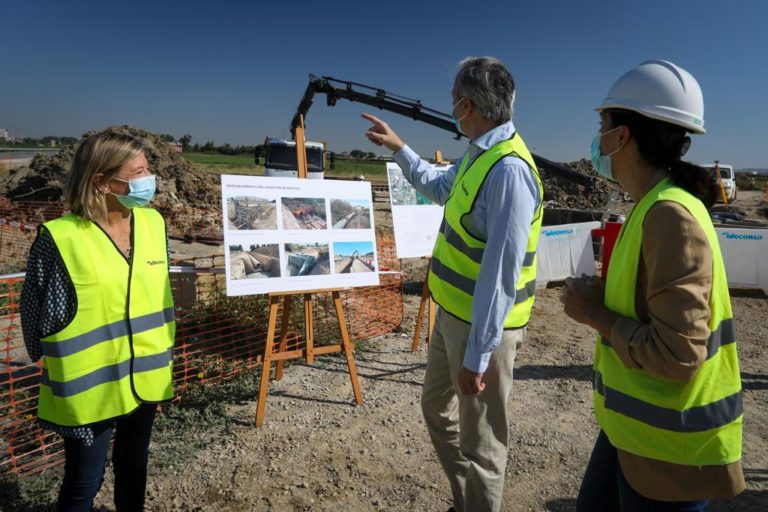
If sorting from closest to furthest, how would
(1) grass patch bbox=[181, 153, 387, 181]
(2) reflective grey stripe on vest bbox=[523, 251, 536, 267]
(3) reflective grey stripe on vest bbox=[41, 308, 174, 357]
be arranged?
1. (3) reflective grey stripe on vest bbox=[41, 308, 174, 357]
2. (2) reflective grey stripe on vest bbox=[523, 251, 536, 267]
3. (1) grass patch bbox=[181, 153, 387, 181]

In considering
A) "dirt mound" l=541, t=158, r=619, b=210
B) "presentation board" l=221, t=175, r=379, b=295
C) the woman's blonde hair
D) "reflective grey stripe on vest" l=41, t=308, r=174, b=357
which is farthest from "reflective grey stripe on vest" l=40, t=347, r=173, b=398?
"dirt mound" l=541, t=158, r=619, b=210

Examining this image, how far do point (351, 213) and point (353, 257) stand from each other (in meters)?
Answer: 0.36

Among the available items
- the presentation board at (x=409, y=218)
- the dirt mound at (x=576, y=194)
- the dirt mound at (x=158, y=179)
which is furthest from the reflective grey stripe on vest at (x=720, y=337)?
the dirt mound at (x=576, y=194)

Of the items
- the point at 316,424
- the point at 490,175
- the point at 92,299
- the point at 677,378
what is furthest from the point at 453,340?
the point at 316,424

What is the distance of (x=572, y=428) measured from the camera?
12.5ft

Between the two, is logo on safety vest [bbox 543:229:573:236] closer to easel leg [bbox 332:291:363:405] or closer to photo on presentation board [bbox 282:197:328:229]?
easel leg [bbox 332:291:363:405]

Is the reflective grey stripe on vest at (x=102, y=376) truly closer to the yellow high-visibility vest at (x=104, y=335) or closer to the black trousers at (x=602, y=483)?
the yellow high-visibility vest at (x=104, y=335)

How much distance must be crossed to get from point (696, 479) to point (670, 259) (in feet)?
2.00

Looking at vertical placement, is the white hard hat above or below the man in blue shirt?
above

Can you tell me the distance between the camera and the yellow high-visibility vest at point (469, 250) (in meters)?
2.06

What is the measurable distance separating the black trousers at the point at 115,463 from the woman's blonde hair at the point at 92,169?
0.87 m

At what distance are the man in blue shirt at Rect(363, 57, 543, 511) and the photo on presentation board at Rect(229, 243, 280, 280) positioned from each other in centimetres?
154

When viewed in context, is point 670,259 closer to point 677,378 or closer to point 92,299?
point 677,378

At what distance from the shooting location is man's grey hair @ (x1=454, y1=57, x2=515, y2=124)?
6.82ft
